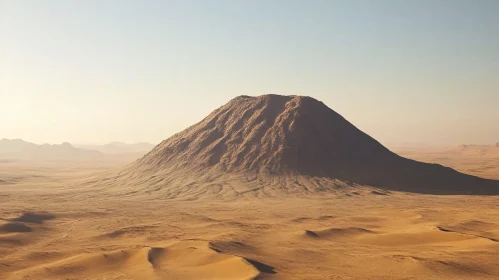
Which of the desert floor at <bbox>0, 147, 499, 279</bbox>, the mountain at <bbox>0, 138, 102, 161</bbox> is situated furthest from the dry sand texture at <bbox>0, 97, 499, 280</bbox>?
the mountain at <bbox>0, 138, 102, 161</bbox>

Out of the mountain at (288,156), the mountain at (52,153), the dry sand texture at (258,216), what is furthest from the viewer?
the mountain at (52,153)

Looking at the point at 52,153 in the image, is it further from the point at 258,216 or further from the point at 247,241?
the point at 247,241

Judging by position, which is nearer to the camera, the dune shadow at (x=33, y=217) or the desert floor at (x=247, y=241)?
the desert floor at (x=247, y=241)

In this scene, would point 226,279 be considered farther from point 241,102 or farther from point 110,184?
point 241,102

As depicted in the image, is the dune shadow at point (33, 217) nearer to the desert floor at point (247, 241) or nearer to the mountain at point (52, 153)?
the desert floor at point (247, 241)

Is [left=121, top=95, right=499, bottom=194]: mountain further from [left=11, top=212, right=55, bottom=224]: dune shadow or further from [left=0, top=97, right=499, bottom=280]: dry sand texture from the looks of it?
[left=11, top=212, right=55, bottom=224]: dune shadow

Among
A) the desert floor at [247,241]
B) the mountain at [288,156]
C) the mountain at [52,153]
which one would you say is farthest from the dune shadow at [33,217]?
the mountain at [52,153]
